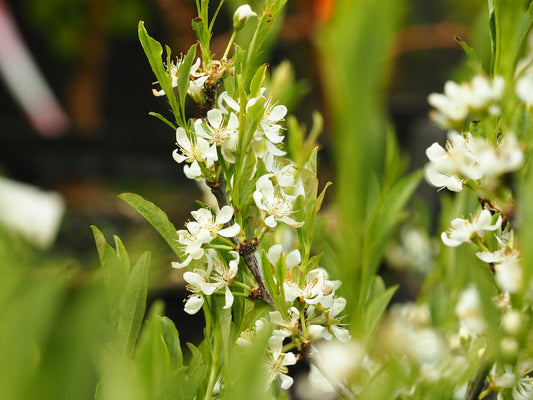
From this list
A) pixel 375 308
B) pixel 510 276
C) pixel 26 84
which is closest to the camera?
pixel 510 276

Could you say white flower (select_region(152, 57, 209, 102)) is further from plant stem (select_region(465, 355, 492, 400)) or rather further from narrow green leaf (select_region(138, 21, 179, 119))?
plant stem (select_region(465, 355, 492, 400))

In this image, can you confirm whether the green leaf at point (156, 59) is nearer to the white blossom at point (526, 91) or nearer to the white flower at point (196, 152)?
the white flower at point (196, 152)

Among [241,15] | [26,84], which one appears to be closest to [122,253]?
[241,15]

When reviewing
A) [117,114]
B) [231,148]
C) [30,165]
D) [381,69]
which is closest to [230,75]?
[231,148]

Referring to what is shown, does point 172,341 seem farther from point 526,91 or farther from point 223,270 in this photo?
point 526,91

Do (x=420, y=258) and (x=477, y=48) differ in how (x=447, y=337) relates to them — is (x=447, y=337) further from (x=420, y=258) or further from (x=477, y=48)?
(x=420, y=258)

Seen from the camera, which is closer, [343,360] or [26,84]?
[343,360]
